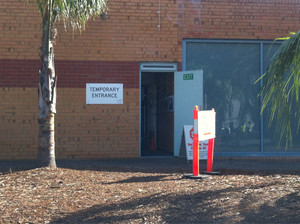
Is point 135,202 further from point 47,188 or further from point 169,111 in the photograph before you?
point 169,111

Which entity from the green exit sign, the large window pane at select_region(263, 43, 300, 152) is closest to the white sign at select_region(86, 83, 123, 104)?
the green exit sign

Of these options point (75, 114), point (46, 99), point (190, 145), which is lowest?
point (190, 145)

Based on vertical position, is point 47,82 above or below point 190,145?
above

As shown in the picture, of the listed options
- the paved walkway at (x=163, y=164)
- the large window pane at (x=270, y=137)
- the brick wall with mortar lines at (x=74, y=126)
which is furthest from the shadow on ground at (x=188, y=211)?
the large window pane at (x=270, y=137)

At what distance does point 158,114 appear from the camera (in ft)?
49.3

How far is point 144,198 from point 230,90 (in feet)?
20.5

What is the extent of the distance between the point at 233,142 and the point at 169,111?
2.24 m

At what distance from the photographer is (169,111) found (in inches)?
522

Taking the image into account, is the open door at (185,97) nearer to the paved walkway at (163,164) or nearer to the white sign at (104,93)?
the paved walkway at (163,164)

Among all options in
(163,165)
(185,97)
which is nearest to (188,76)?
(185,97)

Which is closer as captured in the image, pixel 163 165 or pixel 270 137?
pixel 163 165

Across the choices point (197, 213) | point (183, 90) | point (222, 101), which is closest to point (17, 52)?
point (183, 90)

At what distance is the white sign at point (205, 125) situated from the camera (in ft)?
27.0

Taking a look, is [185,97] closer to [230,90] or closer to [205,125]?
[230,90]
